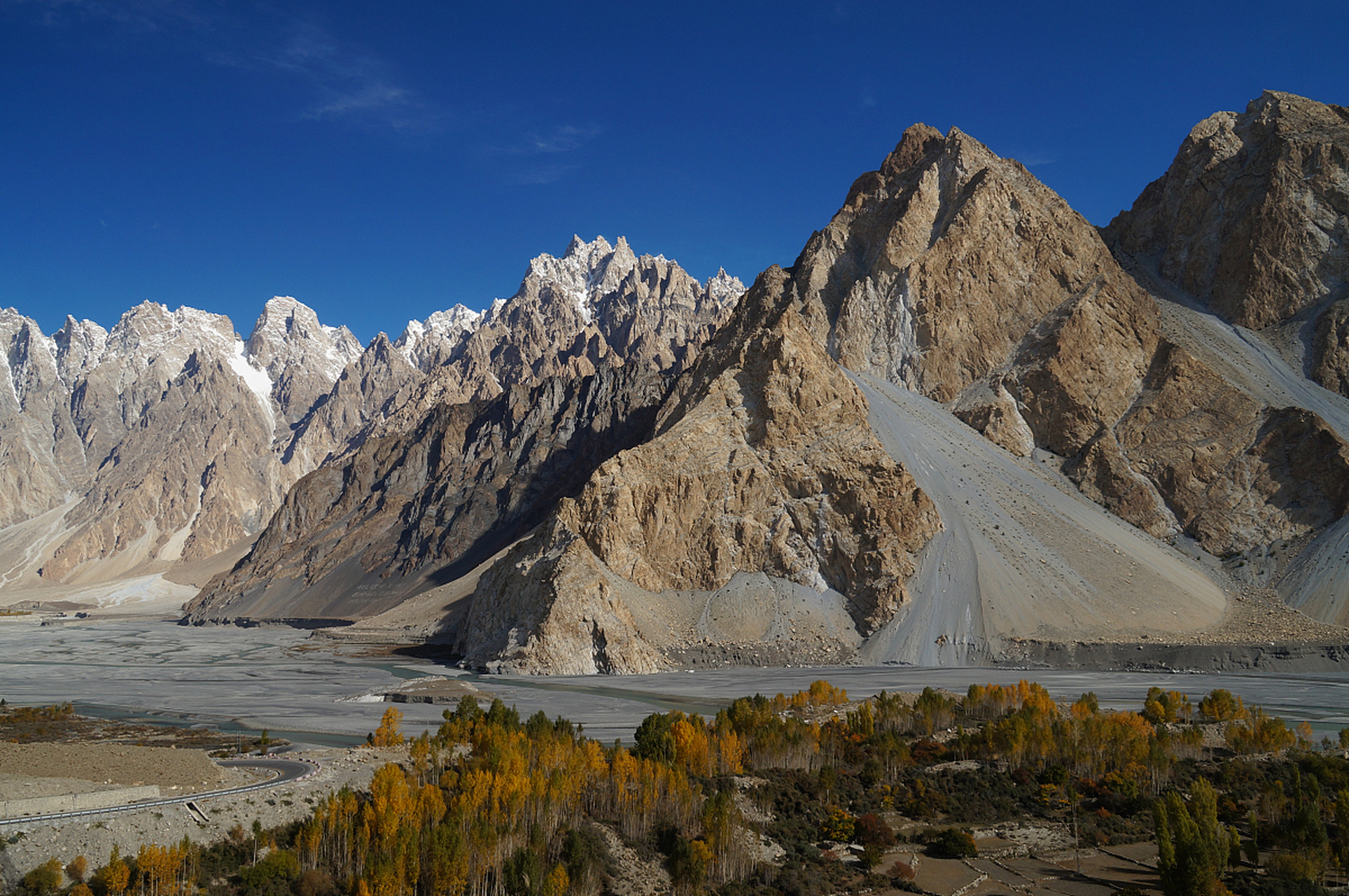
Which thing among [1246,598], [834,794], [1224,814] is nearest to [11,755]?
[834,794]

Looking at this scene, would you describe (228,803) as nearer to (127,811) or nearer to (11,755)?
(127,811)

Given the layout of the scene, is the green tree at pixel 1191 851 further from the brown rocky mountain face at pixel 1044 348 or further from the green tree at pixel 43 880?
the brown rocky mountain face at pixel 1044 348

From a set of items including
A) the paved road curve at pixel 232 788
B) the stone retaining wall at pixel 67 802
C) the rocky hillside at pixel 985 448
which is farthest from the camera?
the rocky hillside at pixel 985 448

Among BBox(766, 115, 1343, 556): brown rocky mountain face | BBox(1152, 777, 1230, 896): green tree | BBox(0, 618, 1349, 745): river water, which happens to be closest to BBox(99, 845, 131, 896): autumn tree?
BBox(0, 618, 1349, 745): river water

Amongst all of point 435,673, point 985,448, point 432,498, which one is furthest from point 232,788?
point 432,498

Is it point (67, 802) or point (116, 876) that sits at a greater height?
point (67, 802)

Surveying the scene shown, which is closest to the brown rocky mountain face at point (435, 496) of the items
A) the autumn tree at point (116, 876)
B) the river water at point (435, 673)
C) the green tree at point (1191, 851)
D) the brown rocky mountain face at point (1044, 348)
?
the brown rocky mountain face at point (1044, 348)

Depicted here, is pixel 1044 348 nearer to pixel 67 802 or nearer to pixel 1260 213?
pixel 1260 213
